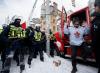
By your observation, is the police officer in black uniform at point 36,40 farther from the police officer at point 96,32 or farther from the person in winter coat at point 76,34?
the police officer at point 96,32

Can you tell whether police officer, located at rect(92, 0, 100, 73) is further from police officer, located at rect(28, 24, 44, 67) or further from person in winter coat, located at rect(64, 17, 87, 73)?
police officer, located at rect(28, 24, 44, 67)

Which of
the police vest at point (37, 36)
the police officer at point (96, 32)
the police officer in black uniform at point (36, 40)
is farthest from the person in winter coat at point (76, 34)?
the police vest at point (37, 36)

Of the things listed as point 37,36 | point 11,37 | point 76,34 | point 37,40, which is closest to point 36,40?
point 37,40

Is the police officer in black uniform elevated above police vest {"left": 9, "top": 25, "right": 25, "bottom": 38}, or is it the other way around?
police vest {"left": 9, "top": 25, "right": 25, "bottom": 38}

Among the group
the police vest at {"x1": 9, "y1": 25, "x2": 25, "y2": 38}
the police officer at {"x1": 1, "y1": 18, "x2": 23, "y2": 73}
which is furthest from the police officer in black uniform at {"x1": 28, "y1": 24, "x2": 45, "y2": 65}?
the police officer at {"x1": 1, "y1": 18, "x2": 23, "y2": 73}

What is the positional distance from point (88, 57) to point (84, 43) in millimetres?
781

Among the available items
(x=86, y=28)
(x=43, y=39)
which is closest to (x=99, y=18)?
(x=86, y=28)

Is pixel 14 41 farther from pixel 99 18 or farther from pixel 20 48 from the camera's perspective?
pixel 99 18

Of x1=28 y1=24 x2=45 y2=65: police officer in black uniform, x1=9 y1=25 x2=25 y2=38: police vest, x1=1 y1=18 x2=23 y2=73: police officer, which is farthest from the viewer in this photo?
x1=28 y1=24 x2=45 y2=65: police officer in black uniform

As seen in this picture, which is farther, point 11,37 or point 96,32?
point 11,37

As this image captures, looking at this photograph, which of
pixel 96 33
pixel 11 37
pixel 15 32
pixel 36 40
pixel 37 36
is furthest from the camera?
pixel 37 36

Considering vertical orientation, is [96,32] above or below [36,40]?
above

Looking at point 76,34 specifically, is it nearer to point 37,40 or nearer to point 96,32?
point 96,32

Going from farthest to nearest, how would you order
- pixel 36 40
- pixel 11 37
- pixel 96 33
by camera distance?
pixel 36 40 → pixel 11 37 → pixel 96 33
